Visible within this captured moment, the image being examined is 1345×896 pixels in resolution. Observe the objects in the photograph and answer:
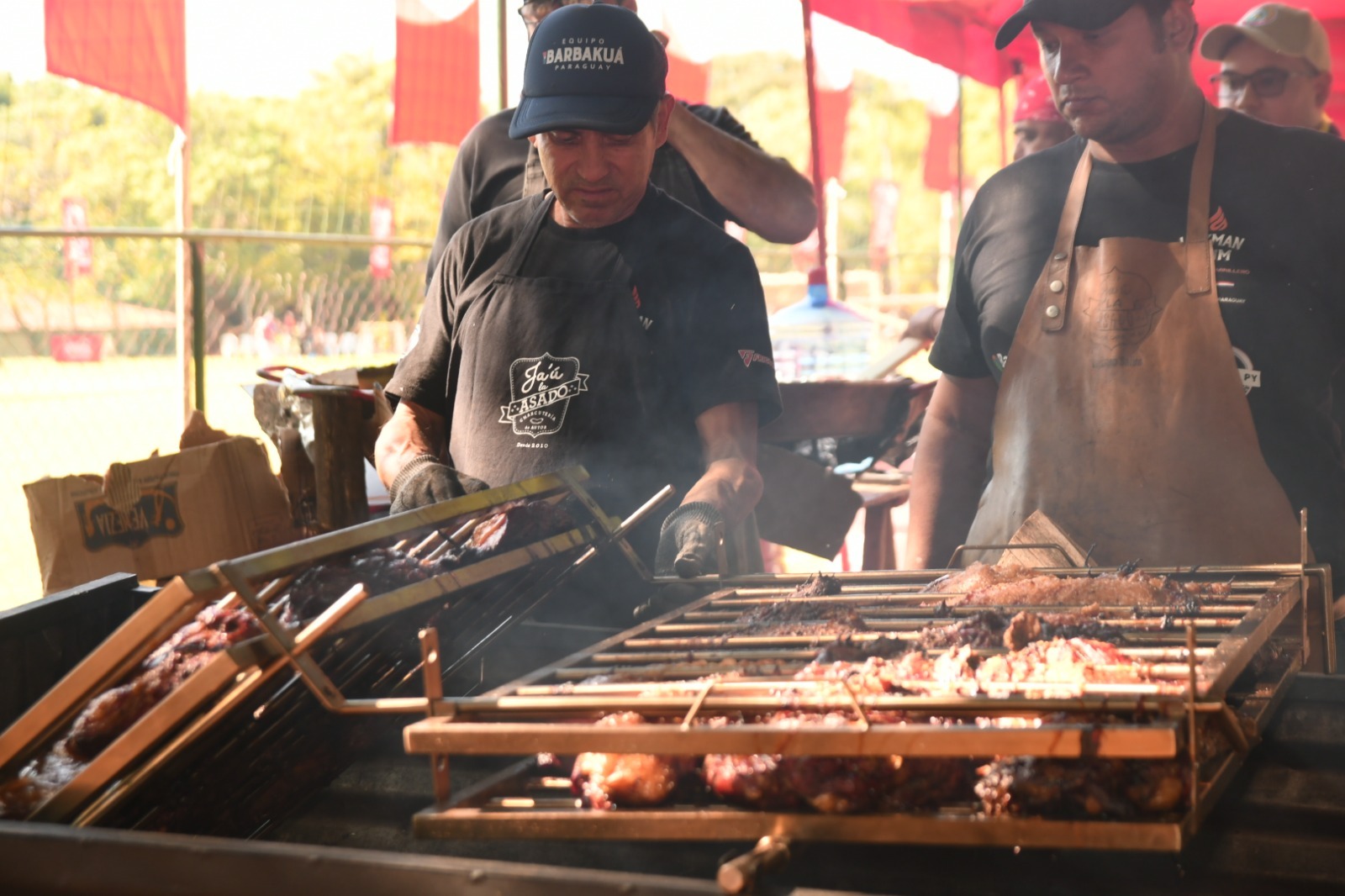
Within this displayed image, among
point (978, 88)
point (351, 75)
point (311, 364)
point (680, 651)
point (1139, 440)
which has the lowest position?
point (680, 651)

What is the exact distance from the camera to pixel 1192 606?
6.98 ft

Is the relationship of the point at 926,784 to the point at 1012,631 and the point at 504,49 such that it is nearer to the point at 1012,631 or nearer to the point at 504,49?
the point at 1012,631

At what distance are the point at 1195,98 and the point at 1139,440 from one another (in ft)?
2.97

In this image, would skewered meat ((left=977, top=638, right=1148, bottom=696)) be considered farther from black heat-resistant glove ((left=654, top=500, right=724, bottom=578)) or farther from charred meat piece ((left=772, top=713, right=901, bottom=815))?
black heat-resistant glove ((left=654, top=500, right=724, bottom=578))

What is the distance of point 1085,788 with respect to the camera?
5.07ft

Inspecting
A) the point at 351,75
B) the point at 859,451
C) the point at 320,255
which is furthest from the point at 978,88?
the point at 859,451

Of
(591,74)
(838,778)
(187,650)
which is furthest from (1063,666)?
(591,74)

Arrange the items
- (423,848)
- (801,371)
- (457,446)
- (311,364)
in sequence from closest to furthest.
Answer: (423,848)
(457,446)
(801,371)
(311,364)

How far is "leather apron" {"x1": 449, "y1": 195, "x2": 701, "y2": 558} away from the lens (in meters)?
3.20

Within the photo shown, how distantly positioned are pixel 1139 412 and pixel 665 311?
4.05 ft

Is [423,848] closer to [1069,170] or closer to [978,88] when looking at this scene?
[1069,170]

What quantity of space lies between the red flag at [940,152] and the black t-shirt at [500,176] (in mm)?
11455

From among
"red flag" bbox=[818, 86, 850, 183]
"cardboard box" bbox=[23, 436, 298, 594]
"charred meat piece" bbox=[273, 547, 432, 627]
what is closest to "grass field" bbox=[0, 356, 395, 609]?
"cardboard box" bbox=[23, 436, 298, 594]

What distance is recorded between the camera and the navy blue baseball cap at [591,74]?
306cm
